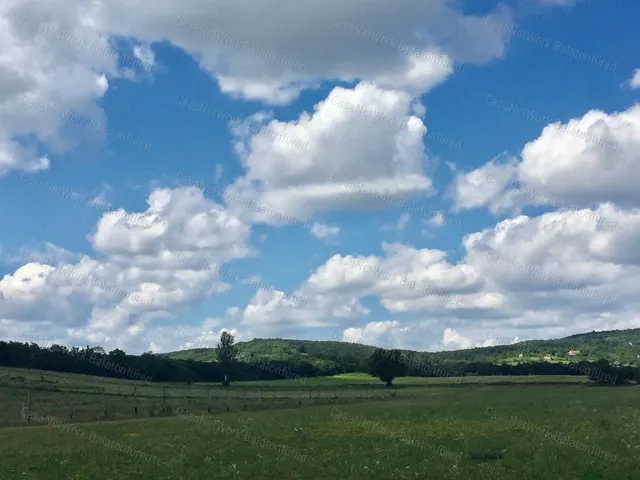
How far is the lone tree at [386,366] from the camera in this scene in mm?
129000

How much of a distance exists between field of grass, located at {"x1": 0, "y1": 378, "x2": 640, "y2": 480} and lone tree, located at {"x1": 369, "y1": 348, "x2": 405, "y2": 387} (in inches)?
3605

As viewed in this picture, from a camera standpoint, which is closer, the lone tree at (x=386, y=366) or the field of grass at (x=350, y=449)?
the field of grass at (x=350, y=449)

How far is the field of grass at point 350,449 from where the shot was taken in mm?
19797

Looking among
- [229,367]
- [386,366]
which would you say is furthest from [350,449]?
[229,367]

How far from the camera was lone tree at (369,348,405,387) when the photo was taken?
423 feet

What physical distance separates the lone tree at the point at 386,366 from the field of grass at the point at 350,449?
91.6 metres

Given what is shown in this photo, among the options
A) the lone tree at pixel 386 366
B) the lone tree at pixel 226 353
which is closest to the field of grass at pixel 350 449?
the lone tree at pixel 386 366

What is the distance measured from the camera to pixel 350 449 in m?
24.9

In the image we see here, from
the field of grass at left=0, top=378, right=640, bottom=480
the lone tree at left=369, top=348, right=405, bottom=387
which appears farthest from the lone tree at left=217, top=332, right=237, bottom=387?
the field of grass at left=0, top=378, right=640, bottom=480

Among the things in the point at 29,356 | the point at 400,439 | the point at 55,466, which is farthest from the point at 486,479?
the point at 29,356

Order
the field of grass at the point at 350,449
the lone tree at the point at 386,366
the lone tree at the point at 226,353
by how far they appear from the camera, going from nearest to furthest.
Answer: the field of grass at the point at 350,449 → the lone tree at the point at 386,366 → the lone tree at the point at 226,353

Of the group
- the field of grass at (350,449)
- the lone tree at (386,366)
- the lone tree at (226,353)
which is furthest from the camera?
the lone tree at (226,353)

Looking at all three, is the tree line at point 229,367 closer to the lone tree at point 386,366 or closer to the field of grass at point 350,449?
the lone tree at point 386,366

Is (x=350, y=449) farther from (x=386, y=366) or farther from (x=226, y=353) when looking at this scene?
(x=226, y=353)
